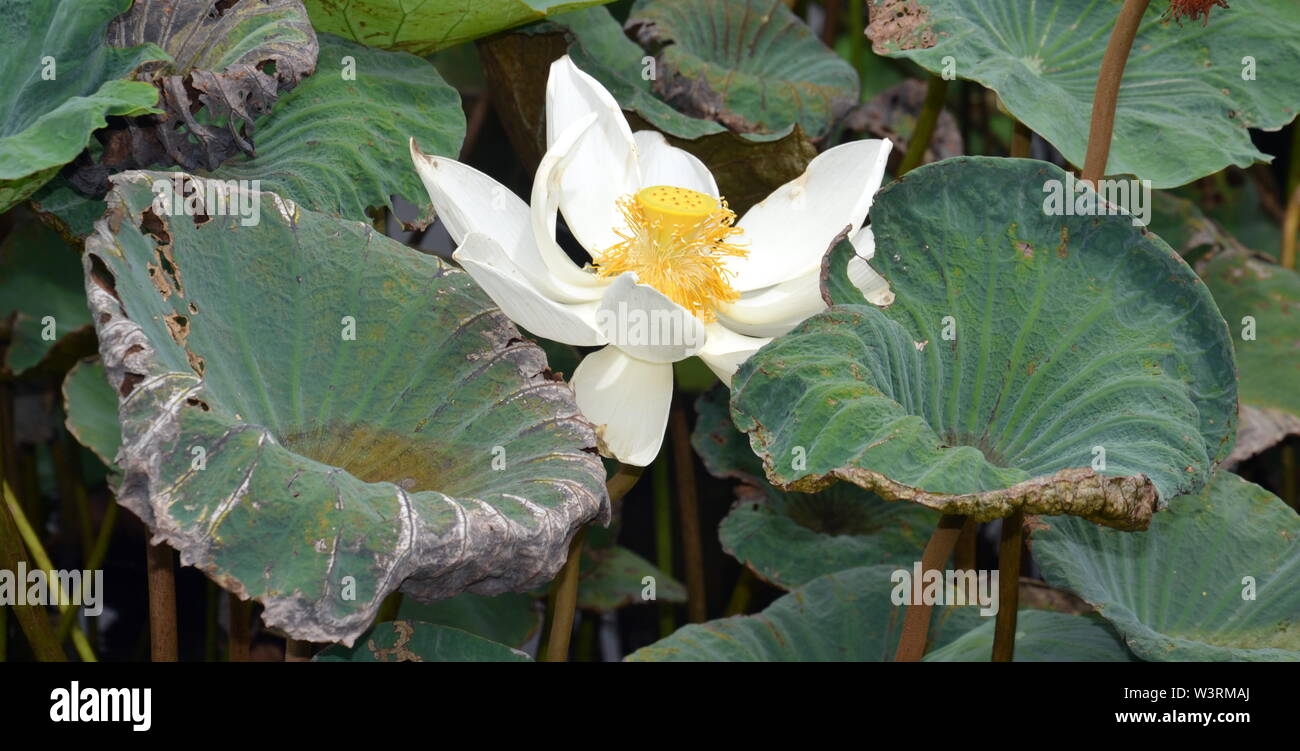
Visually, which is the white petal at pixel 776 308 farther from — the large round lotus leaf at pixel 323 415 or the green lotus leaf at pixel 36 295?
the green lotus leaf at pixel 36 295

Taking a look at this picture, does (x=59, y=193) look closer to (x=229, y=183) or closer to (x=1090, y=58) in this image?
(x=229, y=183)

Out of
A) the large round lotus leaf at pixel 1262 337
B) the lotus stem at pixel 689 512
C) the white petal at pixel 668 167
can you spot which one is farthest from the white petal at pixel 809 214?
the large round lotus leaf at pixel 1262 337

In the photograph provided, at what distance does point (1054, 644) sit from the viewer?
1.71 meters

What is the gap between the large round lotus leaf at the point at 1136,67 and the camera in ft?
5.83

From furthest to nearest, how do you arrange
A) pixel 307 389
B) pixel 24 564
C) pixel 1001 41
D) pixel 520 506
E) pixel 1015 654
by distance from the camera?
pixel 1001 41 < pixel 1015 654 < pixel 24 564 < pixel 307 389 < pixel 520 506

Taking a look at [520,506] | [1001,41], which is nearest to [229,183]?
[520,506]

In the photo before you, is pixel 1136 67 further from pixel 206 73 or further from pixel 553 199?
pixel 206 73

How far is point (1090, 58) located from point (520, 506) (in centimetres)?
125

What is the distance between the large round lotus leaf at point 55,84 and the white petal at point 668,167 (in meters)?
0.63

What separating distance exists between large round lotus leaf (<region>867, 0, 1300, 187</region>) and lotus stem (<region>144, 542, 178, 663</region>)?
44.6 inches

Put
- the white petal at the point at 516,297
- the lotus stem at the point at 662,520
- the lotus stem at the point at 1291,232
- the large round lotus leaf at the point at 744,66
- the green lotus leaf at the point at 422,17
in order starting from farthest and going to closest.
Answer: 1. the lotus stem at the point at 1291,232
2. the lotus stem at the point at 662,520
3. the large round lotus leaf at the point at 744,66
4. the green lotus leaf at the point at 422,17
5. the white petal at the point at 516,297

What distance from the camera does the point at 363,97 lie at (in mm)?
1724

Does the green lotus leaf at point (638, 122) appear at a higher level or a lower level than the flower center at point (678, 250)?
higher

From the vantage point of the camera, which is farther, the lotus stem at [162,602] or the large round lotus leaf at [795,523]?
the large round lotus leaf at [795,523]
